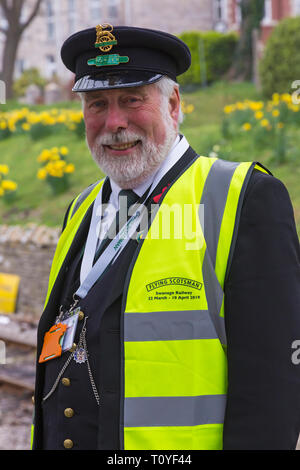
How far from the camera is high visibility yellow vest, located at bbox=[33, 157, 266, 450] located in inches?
83.0

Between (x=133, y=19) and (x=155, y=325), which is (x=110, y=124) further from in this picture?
(x=133, y=19)

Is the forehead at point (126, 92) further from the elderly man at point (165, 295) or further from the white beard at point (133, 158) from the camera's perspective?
the white beard at point (133, 158)

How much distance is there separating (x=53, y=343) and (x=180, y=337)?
645mm

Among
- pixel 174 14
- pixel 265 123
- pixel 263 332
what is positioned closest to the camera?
pixel 263 332

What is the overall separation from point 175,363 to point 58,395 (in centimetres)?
60

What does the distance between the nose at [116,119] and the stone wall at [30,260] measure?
6.63 m

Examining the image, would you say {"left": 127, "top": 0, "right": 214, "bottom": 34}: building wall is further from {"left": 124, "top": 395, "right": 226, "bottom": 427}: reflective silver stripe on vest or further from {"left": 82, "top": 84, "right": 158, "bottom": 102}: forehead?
{"left": 124, "top": 395, "right": 226, "bottom": 427}: reflective silver stripe on vest

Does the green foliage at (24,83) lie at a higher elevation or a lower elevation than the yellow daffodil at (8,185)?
higher

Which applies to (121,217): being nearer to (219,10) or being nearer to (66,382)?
(66,382)

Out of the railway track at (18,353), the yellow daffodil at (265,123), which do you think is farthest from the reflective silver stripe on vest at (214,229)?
the yellow daffodil at (265,123)

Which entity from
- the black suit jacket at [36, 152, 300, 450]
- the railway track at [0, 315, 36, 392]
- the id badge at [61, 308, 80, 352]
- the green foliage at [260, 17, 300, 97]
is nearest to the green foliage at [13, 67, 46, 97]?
the green foliage at [260, 17, 300, 97]

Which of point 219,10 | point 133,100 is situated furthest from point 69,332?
point 219,10

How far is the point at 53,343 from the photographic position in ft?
8.27

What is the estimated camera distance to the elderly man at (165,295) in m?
2.04
